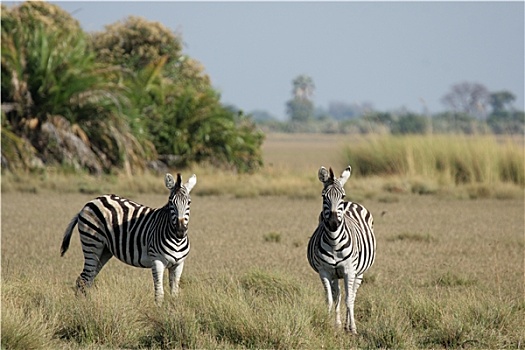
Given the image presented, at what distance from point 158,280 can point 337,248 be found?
189 cm

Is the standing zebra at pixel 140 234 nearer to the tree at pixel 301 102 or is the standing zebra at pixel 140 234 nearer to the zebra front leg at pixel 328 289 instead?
the zebra front leg at pixel 328 289

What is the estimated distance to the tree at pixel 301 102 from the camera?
162 m

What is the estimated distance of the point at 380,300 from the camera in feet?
31.3

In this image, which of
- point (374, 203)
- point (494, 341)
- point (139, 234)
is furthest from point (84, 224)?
point (374, 203)

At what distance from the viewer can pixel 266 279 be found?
10562 millimetres

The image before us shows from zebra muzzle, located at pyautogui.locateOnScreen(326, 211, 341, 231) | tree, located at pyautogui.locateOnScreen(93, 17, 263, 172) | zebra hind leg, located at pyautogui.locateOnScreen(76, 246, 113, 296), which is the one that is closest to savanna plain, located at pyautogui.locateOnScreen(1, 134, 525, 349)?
zebra hind leg, located at pyautogui.locateOnScreen(76, 246, 113, 296)

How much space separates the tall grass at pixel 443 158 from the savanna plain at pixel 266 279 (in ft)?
7.74

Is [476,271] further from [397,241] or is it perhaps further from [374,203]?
[374,203]

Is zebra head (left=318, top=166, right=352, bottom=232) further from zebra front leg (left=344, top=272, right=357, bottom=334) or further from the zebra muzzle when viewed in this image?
zebra front leg (left=344, top=272, right=357, bottom=334)

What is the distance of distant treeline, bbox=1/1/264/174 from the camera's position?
25.9 meters

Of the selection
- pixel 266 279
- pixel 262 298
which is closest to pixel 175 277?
pixel 262 298

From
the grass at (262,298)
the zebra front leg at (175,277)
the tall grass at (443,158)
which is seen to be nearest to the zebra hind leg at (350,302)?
the grass at (262,298)

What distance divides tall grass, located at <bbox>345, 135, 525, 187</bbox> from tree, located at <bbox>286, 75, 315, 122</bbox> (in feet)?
429

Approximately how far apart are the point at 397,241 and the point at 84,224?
695cm
